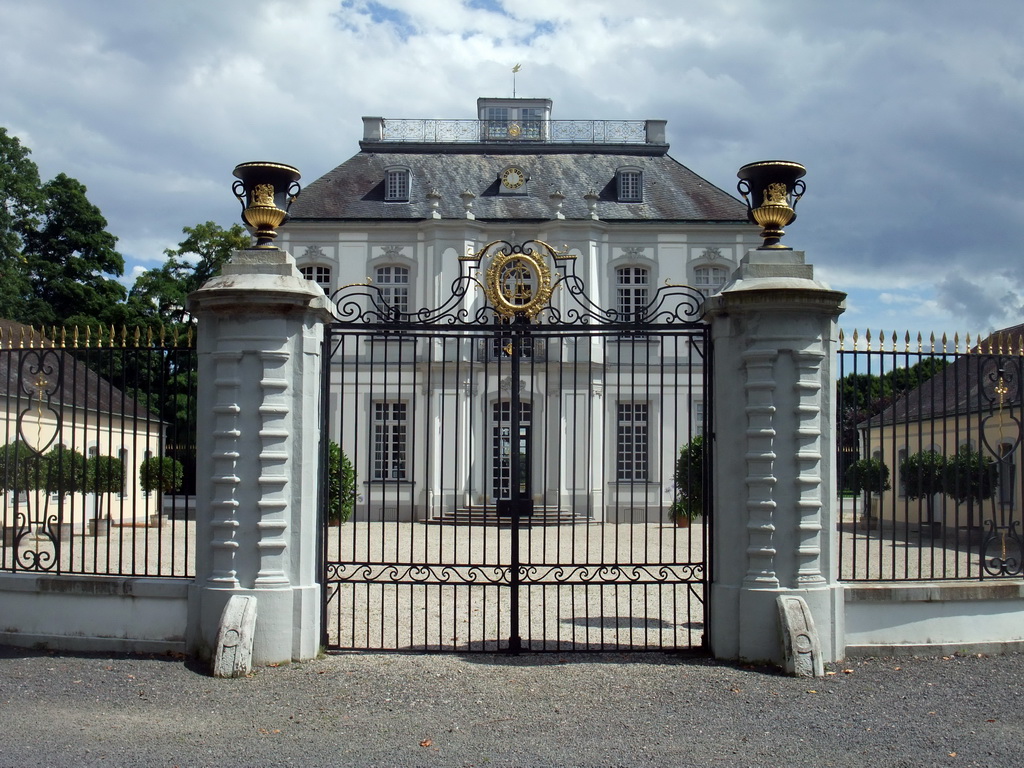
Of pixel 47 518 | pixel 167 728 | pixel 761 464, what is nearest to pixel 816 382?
pixel 761 464

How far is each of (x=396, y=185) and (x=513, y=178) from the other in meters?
3.22

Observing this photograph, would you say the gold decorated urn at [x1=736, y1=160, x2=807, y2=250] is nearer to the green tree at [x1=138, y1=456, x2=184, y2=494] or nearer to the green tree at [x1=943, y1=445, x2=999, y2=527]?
the green tree at [x1=943, y1=445, x2=999, y2=527]

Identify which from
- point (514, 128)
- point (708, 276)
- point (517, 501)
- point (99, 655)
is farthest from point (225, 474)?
point (514, 128)

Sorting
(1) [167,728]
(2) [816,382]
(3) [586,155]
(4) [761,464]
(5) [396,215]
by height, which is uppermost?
(3) [586,155]

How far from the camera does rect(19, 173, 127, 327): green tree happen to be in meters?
33.0

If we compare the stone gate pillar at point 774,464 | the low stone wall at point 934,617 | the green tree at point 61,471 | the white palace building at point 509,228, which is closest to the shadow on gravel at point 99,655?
the green tree at point 61,471

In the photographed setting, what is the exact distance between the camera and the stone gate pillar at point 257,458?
23.8ft

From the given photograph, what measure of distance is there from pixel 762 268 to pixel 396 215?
19.3 m

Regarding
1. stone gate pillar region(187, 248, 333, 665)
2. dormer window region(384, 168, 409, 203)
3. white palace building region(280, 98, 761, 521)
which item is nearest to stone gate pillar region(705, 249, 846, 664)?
stone gate pillar region(187, 248, 333, 665)

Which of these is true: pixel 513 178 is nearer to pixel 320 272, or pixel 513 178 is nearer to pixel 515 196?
pixel 515 196

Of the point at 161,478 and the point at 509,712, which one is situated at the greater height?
→ the point at 161,478

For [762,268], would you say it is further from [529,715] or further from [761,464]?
[529,715]

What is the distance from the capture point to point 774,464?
24.0 ft

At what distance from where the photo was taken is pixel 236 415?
733cm
